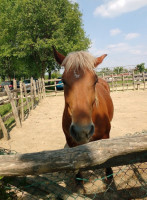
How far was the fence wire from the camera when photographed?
1.69m

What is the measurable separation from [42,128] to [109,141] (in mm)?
5766

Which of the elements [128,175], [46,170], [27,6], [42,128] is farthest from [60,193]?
[27,6]

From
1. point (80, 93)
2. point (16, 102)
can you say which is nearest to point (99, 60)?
point (80, 93)

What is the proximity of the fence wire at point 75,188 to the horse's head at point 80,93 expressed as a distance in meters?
0.50

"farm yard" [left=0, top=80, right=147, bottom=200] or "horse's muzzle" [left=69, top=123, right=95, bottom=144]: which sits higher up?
"horse's muzzle" [left=69, top=123, right=95, bottom=144]

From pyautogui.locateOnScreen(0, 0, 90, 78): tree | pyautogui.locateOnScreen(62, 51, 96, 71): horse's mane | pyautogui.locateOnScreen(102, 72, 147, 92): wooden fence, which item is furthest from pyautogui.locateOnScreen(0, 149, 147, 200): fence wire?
pyautogui.locateOnScreen(0, 0, 90, 78): tree

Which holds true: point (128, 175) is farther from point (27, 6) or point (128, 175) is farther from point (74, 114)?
point (27, 6)

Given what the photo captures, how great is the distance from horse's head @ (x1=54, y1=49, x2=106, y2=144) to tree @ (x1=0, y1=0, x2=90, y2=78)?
58.4 feet

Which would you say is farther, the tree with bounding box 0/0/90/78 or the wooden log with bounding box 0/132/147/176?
the tree with bounding box 0/0/90/78

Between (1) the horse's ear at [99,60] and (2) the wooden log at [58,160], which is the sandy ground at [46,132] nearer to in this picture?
(1) the horse's ear at [99,60]

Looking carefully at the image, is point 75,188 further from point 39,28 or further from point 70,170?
point 39,28

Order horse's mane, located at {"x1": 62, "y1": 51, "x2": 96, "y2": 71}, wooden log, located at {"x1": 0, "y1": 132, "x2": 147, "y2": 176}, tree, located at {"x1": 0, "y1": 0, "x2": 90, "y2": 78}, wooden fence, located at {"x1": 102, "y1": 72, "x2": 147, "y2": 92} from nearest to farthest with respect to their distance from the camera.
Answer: wooden log, located at {"x1": 0, "y1": 132, "x2": 147, "y2": 176}
horse's mane, located at {"x1": 62, "y1": 51, "x2": 96, "y2": 71}
wooden fence, located at {"x1": 102, "y1": 72, "x2": 147, "y2": 92}
tree, located at {"x1": 0, "y1": 0, "x2": 90, "y2": 78}

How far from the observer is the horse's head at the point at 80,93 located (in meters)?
1.81

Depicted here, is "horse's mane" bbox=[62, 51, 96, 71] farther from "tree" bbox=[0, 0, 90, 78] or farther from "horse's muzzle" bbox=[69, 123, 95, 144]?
"tree" bbox=[0, 0, 90, 78]
